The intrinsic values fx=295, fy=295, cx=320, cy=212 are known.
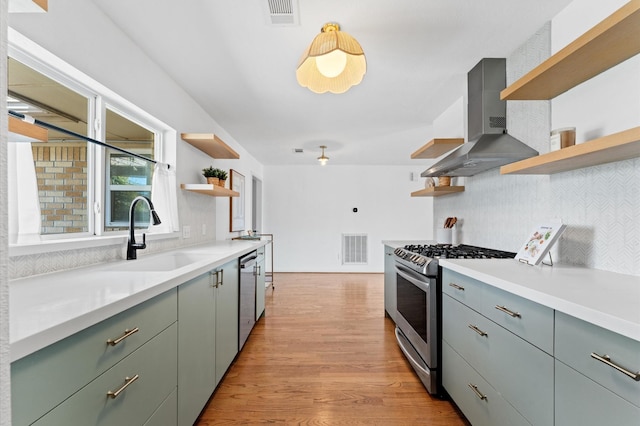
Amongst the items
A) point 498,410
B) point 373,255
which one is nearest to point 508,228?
point 498,410

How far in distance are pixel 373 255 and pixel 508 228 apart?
4.25 m

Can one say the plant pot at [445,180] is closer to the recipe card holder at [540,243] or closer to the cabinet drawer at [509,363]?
the recipe card holder at [540,243]

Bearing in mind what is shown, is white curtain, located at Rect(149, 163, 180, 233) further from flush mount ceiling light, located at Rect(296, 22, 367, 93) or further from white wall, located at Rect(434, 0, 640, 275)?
white wall, located at Rect(434, 0, 640, 275)

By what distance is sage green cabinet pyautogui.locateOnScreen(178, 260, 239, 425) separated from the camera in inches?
57.0

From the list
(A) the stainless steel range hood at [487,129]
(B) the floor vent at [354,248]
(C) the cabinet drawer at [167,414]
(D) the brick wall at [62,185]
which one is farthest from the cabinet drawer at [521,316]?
(B) the floor vent at [354,248]

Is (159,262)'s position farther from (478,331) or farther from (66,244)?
(478,331)

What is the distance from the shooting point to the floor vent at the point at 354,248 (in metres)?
6.40

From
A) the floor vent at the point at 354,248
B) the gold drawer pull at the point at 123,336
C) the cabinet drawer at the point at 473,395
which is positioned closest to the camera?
the gold drawer pull at the point at 123,336

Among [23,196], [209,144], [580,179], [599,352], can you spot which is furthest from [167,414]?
[580,179]

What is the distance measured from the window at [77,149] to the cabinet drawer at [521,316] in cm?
211

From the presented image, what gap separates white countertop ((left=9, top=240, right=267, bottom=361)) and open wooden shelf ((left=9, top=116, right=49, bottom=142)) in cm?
54

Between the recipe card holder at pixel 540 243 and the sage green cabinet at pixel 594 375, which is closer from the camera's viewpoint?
the sage green cabinet at pixel 594 375

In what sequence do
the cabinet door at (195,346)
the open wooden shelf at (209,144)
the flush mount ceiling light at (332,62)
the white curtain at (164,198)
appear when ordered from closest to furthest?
1. the cabinet door at (195,346)
2. the flush mount ceiling light at (332,62)
3. the white curtain at (164,198)
4. the open wooden shelf at (209,144)

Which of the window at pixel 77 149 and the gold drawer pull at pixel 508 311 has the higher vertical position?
the window at pixel 77 149
